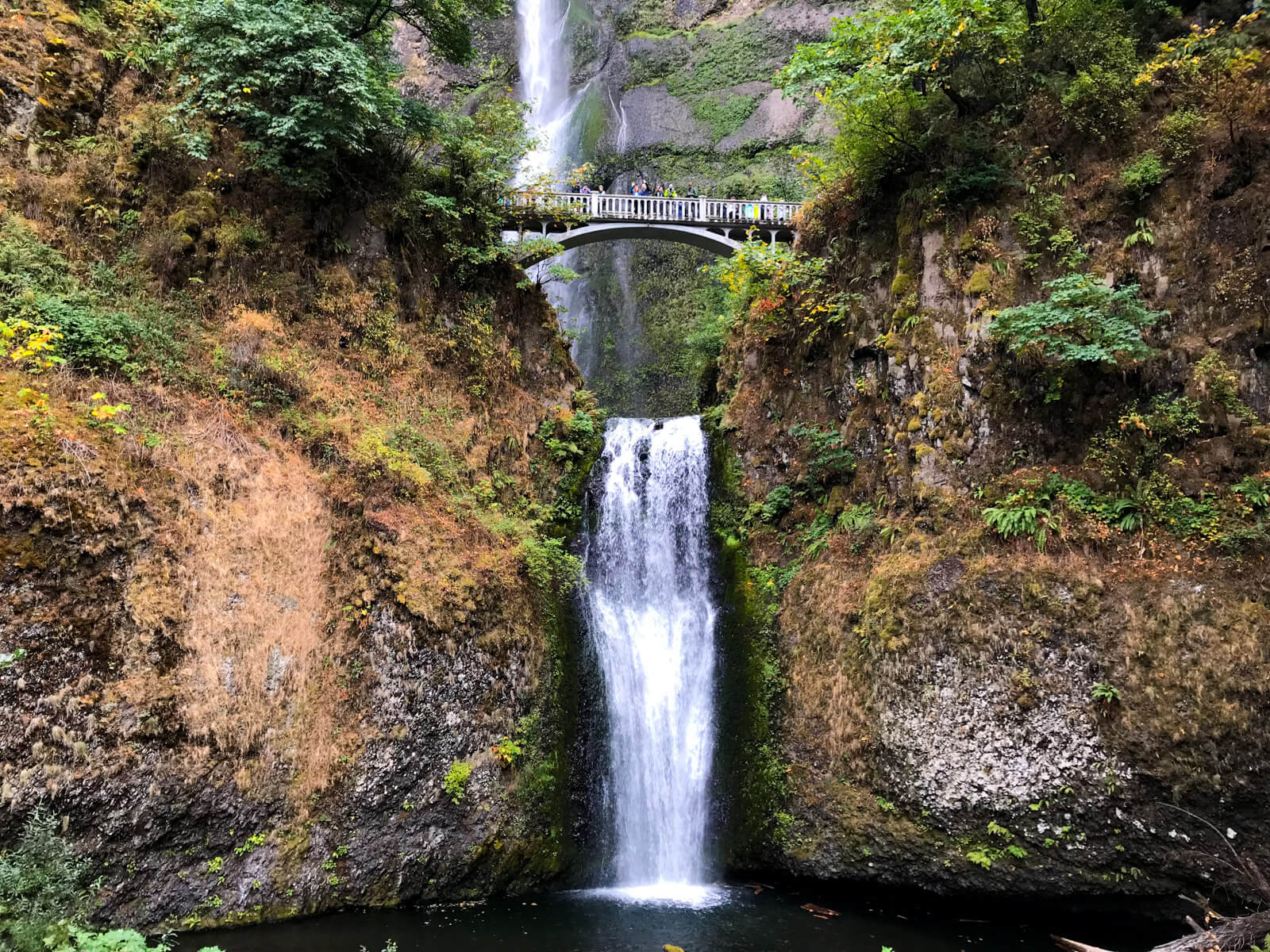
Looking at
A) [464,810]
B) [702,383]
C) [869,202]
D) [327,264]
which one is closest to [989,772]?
[464,810]

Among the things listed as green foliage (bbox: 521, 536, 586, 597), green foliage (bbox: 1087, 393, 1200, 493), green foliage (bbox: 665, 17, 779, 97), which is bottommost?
green foliage (bbox: 521, 536, 586, 597)

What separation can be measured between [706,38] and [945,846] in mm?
35864

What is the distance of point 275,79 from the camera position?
1058 cm

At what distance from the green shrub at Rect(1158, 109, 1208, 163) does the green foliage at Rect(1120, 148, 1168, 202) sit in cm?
15

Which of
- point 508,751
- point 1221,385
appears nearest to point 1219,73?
point 1221,385

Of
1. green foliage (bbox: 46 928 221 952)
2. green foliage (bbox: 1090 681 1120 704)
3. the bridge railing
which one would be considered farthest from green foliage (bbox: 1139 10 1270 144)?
green foliage (bbox: 46 928 221 952)

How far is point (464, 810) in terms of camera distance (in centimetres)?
924

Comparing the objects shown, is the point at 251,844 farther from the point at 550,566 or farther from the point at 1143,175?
the point at 1143,175

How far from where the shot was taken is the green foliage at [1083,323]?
8.55m

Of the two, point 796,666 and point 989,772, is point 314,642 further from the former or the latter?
point 989,772

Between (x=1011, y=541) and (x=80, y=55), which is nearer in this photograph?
(x=1011, y=541)

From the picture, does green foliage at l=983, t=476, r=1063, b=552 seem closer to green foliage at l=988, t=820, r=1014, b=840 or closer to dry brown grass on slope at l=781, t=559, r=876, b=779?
dry brown grass on slope at l=781, t=559, r=876, b=779

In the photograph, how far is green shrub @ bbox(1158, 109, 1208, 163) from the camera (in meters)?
9.30

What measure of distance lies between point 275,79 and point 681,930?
1342 cm
